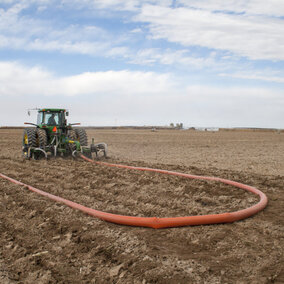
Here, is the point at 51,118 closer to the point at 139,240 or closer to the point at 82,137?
the point at 82,137

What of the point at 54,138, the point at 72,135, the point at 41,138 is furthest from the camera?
the point at 72,135

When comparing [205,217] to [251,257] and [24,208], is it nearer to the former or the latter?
[251,257]

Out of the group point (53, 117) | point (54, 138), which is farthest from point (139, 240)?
point (53, 117)

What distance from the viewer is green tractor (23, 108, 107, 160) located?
12078 mm

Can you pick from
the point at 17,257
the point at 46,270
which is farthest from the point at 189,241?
the point at 17,257

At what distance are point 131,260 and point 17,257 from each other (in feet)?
4.27

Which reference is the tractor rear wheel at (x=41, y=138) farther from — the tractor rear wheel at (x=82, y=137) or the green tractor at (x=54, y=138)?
the tractor rear wheel at (x=82, y=137)

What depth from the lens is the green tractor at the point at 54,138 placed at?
12078 mm

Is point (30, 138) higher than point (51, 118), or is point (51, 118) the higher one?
point (51, 118)

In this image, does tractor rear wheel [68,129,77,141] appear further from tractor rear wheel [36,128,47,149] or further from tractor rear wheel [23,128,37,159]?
tractor rear wheel [23,128,37,159]

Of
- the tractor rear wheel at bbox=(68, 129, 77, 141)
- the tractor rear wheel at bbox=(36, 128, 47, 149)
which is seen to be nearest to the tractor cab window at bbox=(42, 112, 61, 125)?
the tractor rear wheel at bbox=(68, 129, 77, 141)

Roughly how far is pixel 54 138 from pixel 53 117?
3.92ft

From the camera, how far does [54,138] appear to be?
12.2m

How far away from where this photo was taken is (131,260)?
3494 mm
